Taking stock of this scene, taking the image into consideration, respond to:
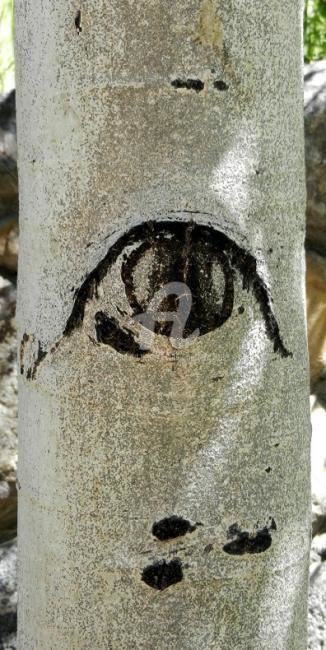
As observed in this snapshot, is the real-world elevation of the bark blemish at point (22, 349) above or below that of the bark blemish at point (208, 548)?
above

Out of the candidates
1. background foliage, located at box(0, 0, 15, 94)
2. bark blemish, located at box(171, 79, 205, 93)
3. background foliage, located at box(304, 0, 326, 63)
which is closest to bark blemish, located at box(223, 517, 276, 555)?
bark blemish, located at box(171, 79, 205, 93)

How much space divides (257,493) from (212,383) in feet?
0.40

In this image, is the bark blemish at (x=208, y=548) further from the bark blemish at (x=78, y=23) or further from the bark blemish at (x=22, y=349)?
the bark blemish at (x=78, y=23)

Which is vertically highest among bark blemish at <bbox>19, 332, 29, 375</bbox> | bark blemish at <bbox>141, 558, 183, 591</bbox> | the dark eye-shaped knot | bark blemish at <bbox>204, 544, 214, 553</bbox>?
the dark eye-shaped knot

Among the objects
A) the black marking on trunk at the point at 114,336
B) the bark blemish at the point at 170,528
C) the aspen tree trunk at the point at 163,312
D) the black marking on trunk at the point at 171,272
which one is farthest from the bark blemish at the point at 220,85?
the bark blemish at the point at 170,528

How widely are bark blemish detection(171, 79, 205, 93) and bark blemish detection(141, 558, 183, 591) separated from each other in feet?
1.44

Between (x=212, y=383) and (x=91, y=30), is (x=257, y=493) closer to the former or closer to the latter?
(x=212, y=383)

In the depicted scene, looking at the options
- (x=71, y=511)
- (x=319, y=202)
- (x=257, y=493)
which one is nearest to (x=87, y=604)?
(x=71, y=511)

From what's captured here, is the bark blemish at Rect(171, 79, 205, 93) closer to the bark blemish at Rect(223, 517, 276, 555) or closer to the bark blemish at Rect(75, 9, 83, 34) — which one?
the bark blemish at Rect(75, 9, 83, 34)

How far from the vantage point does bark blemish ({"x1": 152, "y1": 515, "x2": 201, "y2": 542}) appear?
2.49 ft

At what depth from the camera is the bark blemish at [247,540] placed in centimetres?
A: 78

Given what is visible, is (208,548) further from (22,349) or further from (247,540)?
(22,349)

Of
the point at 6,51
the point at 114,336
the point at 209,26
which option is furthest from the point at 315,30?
the point at 114,336

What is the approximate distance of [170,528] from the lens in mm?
760
